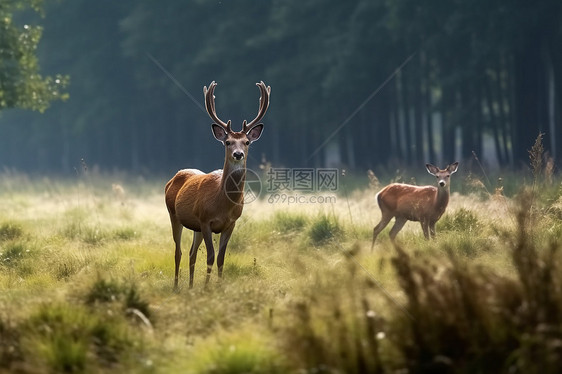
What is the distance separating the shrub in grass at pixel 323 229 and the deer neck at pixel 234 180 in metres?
3.32

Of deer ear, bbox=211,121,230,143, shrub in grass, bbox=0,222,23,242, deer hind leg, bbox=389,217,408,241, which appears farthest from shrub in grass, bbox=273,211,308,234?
deer ear, bbox=211,121,230,143

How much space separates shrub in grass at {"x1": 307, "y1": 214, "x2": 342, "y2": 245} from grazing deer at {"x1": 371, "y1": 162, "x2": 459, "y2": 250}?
550mm

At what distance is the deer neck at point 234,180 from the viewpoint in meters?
9.41

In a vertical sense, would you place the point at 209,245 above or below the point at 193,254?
above

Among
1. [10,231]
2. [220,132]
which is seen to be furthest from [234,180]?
[10,231]

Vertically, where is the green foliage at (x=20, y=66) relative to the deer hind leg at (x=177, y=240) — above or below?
above

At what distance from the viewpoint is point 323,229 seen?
12.8 meters

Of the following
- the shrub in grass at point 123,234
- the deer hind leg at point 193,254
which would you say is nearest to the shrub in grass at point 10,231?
the shrub in grass at point 123,234

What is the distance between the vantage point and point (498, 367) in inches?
207

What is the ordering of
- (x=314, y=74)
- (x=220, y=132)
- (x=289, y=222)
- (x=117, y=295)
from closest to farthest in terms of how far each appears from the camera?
(x=117, y=295) → (x=220, y=132) → (x=289, y=222) → (x=314, y=74)

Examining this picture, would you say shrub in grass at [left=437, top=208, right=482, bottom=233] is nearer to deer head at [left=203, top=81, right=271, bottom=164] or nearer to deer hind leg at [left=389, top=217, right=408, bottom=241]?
deer hind leg at [left=389, top=217, right=408, bottom=241]

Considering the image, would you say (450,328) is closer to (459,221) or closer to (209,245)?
(209,245)

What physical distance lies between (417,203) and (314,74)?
19880 millimetres

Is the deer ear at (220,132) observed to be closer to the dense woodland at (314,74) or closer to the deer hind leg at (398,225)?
the deer hind leg at (398,225)
